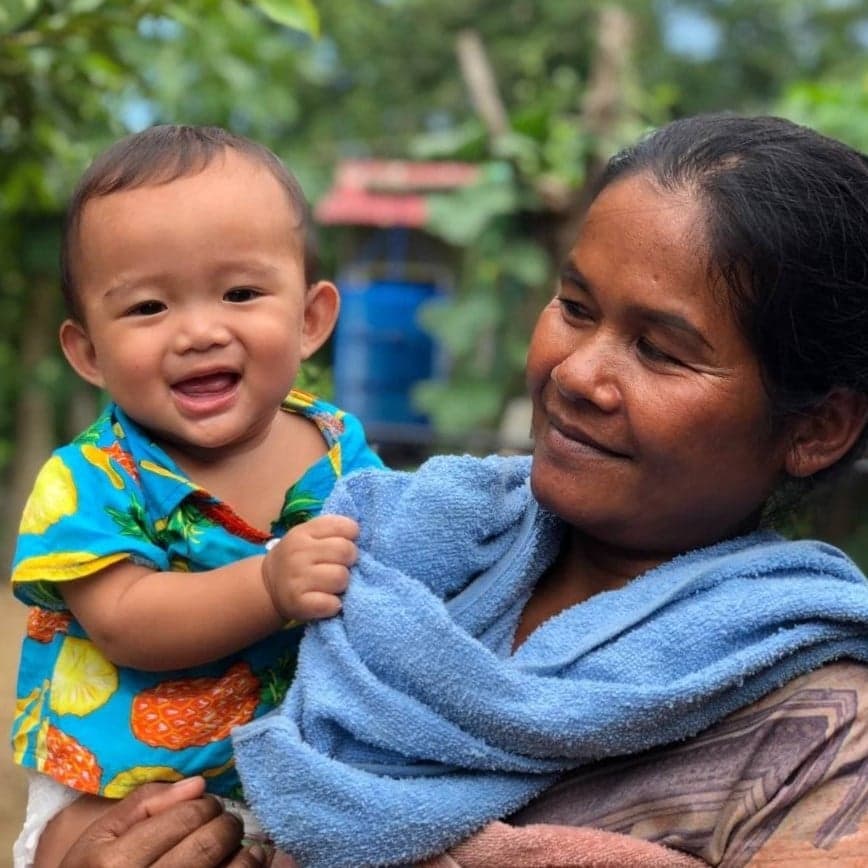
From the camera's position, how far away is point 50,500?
1.86 metres

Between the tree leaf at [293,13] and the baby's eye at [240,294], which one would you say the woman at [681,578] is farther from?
the tree leaf at [293,13]

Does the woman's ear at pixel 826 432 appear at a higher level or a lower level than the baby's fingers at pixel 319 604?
higher

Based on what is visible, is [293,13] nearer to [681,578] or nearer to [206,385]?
[206,385]

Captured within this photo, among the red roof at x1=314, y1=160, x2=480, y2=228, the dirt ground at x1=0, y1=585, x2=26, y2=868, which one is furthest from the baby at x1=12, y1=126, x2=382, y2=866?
the red roof at x1=314, y1=160, x2=480, y2=228

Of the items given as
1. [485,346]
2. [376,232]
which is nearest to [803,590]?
[485,346]

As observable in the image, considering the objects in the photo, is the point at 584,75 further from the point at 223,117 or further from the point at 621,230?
the point at 621,230

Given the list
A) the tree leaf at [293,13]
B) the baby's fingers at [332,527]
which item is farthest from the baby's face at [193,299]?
the tree leaf at [293,13]

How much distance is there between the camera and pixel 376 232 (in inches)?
551

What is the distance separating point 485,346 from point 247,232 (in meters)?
8.77

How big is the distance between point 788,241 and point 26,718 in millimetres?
1316

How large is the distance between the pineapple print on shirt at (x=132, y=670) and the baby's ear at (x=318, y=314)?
0.27 meters

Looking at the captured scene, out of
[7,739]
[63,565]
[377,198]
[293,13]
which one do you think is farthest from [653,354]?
[377,198]

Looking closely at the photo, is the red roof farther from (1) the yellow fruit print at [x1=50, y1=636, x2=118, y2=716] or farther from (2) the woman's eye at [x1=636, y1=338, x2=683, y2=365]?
(2) the woman's eye at [x1=636, y1=338, x2=683, y2=365]

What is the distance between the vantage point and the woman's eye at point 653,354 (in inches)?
64.3
